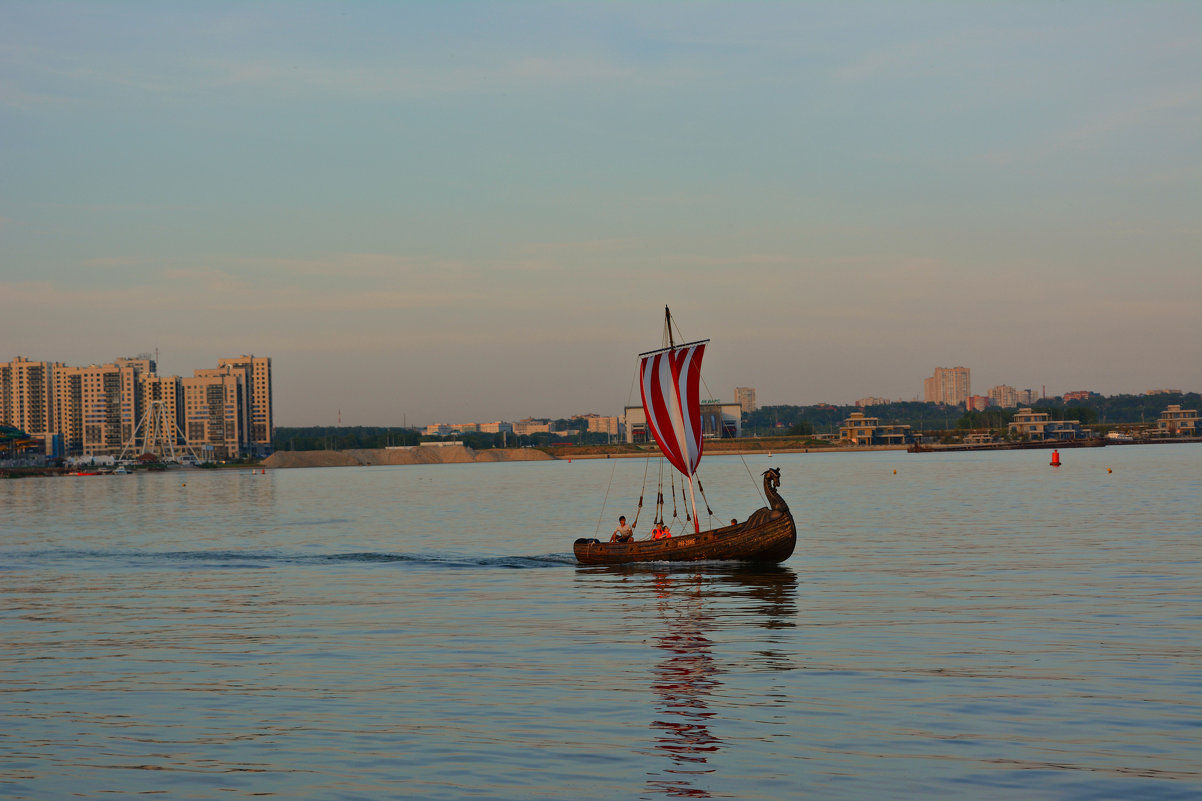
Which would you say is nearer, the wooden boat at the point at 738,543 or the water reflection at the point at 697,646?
the water reflection at the point at 697,646

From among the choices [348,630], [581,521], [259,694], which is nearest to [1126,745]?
[259,694]

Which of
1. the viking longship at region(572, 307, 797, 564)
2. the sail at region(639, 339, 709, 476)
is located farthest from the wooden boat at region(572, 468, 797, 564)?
the sail at region(639, 339, 709, 476)

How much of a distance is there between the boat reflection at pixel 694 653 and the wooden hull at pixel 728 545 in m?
0.70

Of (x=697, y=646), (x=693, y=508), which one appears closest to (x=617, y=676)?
(x=697, y=646)

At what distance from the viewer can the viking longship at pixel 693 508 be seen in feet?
146

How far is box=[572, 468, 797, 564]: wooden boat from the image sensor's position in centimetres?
4425

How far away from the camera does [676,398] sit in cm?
5106

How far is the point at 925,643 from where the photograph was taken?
2497 centimetres

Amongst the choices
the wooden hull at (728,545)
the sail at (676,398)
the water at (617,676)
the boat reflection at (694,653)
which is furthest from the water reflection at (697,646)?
the sail at (676,398)

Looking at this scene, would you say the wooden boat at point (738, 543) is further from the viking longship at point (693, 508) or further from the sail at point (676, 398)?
the sail at point (676, 398)

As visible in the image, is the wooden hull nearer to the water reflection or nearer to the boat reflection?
the water reflection

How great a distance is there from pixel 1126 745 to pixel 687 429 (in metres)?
35.6

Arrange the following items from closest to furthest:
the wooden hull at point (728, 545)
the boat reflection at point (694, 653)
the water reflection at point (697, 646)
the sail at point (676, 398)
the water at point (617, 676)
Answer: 1. the water at point (617, 676)
2. the boat reflection at point (694, 653)
3. the water reflection at point (697, 646)
4. the wooden hull at point (728, 545)
5. the sail at point (676, 398)

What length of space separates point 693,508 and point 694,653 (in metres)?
23.0
